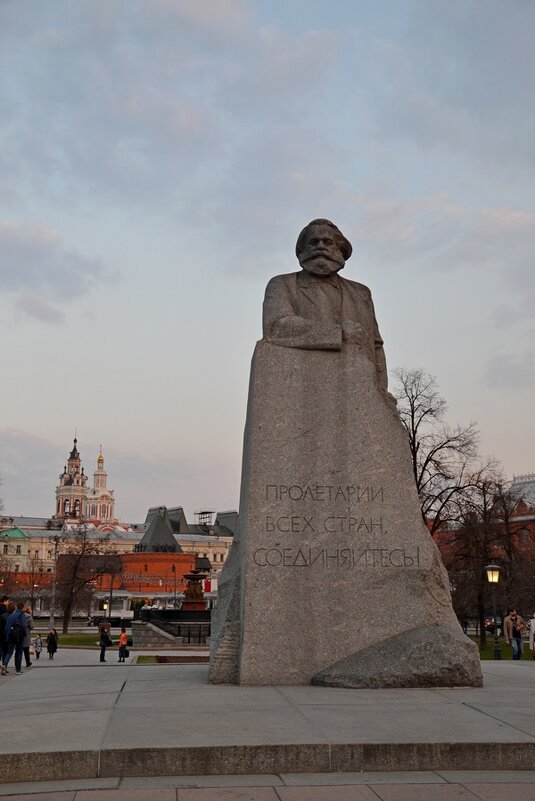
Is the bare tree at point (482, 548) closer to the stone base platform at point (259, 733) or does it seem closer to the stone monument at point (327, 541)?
the stone monument at point (327, 541)

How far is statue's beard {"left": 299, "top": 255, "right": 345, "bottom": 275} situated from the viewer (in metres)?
11.0

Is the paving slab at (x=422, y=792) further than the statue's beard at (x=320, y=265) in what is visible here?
No

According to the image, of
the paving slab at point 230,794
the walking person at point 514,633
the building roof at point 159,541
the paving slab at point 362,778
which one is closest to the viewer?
the paving slab at point 230,794

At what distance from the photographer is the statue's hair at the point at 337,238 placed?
11.2 meters

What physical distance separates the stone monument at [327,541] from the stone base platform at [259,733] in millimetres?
773

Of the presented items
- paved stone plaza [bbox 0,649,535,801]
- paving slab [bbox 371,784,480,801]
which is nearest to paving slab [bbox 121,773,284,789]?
paved stone plaza [bbox 0,649,535,801]

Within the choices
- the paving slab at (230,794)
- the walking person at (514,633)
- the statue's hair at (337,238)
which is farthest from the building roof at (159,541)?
the paving slab at (230,794)

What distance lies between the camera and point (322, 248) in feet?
36.1

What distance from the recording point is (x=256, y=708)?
7.38 metres

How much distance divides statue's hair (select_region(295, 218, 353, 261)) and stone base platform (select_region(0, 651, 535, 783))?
19.2 ft

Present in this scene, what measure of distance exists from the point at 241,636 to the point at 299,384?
122 inches

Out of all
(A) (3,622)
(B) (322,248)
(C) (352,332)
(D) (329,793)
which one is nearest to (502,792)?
(D) (329,793)

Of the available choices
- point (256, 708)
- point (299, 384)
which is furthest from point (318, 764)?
point (299, 384)

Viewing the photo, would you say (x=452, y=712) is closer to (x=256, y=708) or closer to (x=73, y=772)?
(x=256, y=708)
